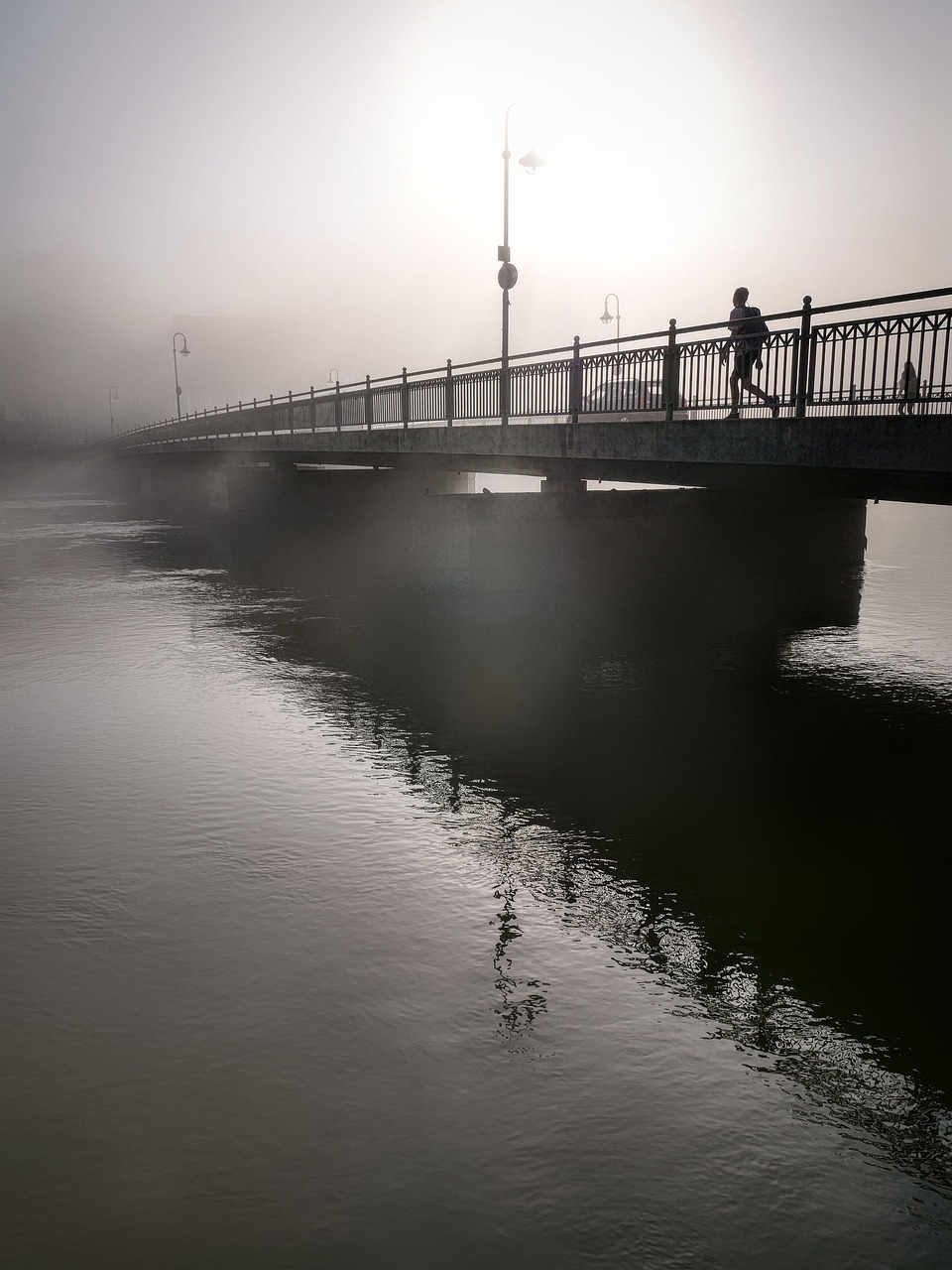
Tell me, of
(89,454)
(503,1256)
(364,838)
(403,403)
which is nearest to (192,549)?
(403,403)

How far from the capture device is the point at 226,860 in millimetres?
8641

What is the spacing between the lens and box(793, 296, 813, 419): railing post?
12.1 metres

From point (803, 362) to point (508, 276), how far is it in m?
15.1

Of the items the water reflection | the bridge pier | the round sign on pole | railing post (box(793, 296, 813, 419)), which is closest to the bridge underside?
railing post (box(793, 296, 813, 419))

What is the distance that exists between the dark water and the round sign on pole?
14.4 meters

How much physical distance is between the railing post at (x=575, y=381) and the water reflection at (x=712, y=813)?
449cm

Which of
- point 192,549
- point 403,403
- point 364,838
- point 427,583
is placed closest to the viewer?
point 364,838

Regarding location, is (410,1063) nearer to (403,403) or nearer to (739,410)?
(739,410)

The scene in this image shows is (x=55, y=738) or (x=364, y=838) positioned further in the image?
(x=55, y=738)

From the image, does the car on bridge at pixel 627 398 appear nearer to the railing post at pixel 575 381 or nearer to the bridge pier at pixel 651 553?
the railing post at pixel 575 381

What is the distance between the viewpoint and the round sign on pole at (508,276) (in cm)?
2586

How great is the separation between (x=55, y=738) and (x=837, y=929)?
9.23m

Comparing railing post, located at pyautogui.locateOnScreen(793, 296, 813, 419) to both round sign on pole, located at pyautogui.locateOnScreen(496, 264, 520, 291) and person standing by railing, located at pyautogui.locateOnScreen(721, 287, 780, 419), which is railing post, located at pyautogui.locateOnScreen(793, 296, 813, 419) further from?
round sign on pole, located at pyautogui.locateOnScreen(496, 264, 520, 291)

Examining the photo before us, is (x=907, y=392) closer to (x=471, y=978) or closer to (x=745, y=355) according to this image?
(x=745, y=355)
